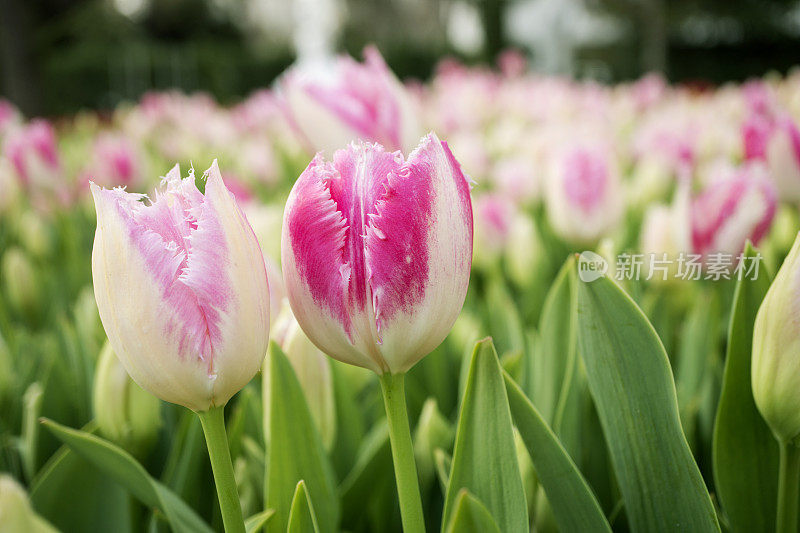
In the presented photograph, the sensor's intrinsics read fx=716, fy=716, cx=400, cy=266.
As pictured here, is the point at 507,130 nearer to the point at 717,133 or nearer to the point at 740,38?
the point at 717,133

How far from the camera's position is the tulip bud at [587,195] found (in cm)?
111

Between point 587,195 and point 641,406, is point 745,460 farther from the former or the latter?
point 587,195

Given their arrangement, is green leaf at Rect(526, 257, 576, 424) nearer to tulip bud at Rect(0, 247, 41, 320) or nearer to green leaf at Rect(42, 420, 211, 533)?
green leaf at Rect(42, 420, 211, 533)

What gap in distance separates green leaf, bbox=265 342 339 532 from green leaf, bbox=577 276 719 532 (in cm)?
21

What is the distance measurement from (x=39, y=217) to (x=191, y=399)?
4.99 ft

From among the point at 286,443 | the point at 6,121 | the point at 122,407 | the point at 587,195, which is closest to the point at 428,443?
the point at 286,443

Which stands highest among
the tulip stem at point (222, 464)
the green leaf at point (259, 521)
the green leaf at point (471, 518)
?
the tulip stem at point (222, 464)

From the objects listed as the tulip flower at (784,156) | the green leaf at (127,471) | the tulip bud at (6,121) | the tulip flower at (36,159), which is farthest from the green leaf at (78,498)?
the tulip bud at (6,121)

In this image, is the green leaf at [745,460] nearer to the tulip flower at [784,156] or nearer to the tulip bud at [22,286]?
the tulip flower at [784,156]

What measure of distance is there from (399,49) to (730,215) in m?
12.1

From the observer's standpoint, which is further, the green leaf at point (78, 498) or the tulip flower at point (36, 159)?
the tulip flower at point (36, 159)

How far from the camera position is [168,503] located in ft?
1.64

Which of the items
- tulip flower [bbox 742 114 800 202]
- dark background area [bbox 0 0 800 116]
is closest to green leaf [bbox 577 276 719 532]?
tulip flower [bbox 742 114 800 202]

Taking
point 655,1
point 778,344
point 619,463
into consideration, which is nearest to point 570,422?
point 619,463
